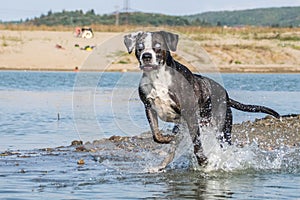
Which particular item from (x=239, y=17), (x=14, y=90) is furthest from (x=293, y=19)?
(x=14, y=90)

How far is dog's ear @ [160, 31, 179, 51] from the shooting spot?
10664 mm

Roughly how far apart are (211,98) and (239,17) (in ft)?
467

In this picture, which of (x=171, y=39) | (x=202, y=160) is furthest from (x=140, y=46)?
(x=202, y=160)

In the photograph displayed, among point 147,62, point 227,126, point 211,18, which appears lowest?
point 211,18

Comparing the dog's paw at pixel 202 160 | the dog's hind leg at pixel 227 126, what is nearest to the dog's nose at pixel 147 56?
the dog's paw at pixel 202 160

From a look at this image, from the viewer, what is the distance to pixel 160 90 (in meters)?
10.4

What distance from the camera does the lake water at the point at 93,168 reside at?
9.53m

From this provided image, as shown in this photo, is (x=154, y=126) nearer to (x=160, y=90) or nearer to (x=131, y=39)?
(x=160, y=90)

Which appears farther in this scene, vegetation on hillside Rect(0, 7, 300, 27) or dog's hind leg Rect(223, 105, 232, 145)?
vegetation on hillside Rect(0, 7, 300, 27)

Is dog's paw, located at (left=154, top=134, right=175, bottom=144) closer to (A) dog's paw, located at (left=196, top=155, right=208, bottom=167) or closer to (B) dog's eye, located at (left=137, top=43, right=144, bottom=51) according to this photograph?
(A) dog's paw, located at (left=196, top=155, right=208, bottom=167)

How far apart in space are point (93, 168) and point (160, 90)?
5.49 ft

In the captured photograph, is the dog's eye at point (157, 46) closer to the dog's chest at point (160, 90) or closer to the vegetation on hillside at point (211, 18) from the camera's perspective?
the dog's chest at point (160, 90)

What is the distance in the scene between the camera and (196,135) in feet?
35.6

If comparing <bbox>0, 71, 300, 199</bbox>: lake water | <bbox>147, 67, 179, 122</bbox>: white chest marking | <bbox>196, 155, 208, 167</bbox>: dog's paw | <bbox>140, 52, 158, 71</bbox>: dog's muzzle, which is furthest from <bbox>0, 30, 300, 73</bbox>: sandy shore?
<bbox>140, 52, 158, 71</bbox>: dog's muzzle
